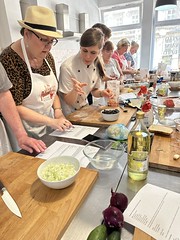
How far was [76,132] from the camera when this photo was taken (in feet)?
3.57

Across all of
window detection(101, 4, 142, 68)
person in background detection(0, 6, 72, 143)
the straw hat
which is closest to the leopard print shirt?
person in background detection(0, 6, 72, 143)

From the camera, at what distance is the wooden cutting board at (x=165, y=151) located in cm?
73

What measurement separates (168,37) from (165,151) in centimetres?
453

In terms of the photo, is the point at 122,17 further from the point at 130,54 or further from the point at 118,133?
the point at 118,133

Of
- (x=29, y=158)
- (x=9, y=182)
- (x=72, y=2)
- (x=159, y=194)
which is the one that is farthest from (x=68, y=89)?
(x=72, y=2)

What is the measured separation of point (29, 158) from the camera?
811 millimetres

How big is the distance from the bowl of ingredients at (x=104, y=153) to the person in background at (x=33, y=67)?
0.29 m

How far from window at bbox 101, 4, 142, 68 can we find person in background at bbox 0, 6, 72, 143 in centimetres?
407

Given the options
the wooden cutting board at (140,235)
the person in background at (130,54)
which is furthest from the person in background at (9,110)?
the person in background at (130,54)

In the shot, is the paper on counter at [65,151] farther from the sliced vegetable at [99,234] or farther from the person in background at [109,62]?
the person in background at [109,62]

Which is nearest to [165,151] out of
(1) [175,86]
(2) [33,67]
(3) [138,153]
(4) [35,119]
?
(3) [138,153]

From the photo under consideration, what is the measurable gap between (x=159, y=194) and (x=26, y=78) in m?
0.93

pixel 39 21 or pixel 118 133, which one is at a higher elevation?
pixel 39 21

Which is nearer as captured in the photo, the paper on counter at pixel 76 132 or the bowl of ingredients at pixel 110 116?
the paper on counter at pixel 76 132
